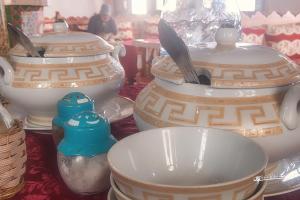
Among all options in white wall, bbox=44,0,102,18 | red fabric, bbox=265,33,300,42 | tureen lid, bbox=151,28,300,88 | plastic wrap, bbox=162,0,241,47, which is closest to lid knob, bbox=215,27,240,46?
tureen lid, bbox=151,28,300,88

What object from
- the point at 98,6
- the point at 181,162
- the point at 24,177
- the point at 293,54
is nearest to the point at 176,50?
the point at 181,162

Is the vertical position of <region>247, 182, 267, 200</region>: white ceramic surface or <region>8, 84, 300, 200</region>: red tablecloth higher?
<region>247, 182, 267, 200</region>: white ceramic surface

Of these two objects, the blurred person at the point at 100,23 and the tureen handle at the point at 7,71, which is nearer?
the tureen handle at the point at 7,71

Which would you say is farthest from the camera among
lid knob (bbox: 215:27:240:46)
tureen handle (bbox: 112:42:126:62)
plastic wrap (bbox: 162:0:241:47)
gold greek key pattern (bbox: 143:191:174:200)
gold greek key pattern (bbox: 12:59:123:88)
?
plastic wrap (bbox: 162:0:241:47)

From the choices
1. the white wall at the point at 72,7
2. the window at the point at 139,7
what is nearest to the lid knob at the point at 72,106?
the white wall at the point at 72,7

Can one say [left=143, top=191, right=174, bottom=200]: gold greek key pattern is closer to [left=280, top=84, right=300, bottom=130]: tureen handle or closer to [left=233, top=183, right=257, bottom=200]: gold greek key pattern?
[left=233, top=183, right=257, bottom=200]: gold greek key pattern

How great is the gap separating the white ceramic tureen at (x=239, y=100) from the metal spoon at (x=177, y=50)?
12mm

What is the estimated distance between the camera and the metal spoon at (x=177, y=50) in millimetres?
514

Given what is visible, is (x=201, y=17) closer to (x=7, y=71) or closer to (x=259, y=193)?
(x=7, y=71)

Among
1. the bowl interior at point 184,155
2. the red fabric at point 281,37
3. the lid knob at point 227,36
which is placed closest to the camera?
the bowl interior at point 184,155

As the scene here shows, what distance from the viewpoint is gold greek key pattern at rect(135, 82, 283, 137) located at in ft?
1.63

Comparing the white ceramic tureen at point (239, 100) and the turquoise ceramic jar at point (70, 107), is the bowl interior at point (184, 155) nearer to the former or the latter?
the white ceramic tureen at point (239, 100)

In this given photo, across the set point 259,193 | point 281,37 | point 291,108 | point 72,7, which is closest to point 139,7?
point 72,7

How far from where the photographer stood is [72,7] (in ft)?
18.5
